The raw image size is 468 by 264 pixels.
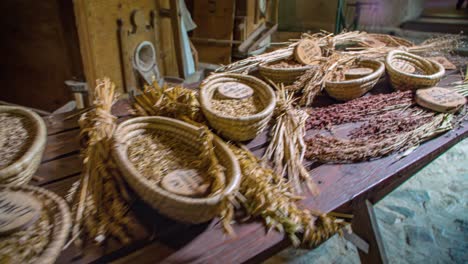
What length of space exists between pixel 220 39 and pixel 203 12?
59 centimetres

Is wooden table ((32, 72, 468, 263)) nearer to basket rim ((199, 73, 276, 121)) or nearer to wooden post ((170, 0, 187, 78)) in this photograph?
basket rim ((199, 73, 276, 121))

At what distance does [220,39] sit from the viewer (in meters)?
6.02

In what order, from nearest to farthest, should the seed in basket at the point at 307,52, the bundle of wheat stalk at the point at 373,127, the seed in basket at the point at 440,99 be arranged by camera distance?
the bundle of wheat stalk at the point at 373,127 < the seed in basket at the point at 440,99 < the seed in basket at the point at 307,52

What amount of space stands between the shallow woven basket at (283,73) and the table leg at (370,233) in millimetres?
821

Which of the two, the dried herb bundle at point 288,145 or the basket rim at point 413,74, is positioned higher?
the basket rim at point 413,74

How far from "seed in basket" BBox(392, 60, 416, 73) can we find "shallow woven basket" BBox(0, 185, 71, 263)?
202 centimetres


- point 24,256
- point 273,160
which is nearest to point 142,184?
point 24,256

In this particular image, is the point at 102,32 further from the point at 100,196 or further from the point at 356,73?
the point at 100,196

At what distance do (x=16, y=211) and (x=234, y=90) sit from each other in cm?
102

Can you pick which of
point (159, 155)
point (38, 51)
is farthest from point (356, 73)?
point (38, 51)

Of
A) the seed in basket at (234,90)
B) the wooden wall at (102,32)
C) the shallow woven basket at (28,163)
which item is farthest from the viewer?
the wooden wall at (102,32)

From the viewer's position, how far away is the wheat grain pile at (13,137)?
1.15 m

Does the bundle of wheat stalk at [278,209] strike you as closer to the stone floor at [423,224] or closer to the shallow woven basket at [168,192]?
the shallow woven basket at [168,192]

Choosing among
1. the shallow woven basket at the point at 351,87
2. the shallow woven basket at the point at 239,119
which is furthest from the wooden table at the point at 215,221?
the shallow woven basket at the point at 351,87
